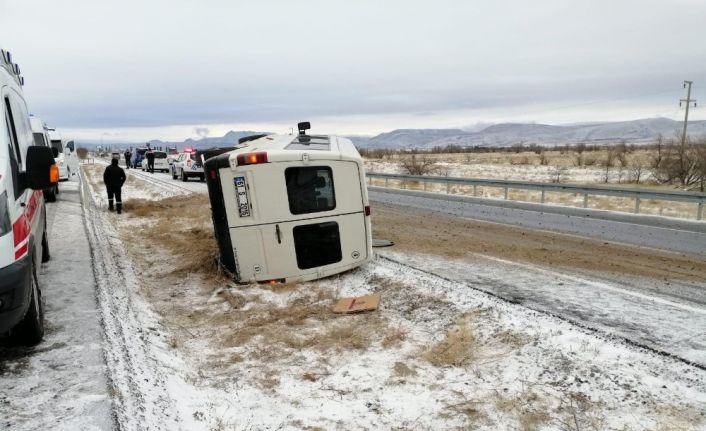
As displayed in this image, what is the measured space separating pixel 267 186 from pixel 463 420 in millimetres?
4294

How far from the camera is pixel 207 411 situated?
3984mm

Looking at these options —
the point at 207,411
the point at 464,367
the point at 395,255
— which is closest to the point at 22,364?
the point at 207,411

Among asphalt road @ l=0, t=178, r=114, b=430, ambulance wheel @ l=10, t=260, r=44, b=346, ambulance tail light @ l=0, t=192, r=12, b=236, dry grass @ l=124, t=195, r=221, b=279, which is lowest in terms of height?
dry grass @ l=124, t=195, r=221, b=279

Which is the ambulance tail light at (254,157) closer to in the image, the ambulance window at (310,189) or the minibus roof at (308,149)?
the minibus roof at (308,149)

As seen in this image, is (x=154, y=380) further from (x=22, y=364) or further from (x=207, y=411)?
(x=22, y=364)

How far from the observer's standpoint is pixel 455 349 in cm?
496

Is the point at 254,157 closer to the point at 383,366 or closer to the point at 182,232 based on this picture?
the point at 383,366

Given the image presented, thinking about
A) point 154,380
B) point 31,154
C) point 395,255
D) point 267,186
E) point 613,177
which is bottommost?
point 613,177

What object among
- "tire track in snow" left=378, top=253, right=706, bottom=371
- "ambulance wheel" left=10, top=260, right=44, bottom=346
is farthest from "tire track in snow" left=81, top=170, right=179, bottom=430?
"tire track in snow" left=378, top=253, right=706, bottom=371

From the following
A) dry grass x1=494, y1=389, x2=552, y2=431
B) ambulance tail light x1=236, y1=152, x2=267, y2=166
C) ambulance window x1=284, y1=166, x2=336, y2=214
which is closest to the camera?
dry grass x1=494, y1=389, x2=552, y2=431

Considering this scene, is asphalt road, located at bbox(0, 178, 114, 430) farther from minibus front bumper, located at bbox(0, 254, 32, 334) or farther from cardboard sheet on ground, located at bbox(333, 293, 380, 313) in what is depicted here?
cardboard sheet on ground, located at bbox(333, 293, 380, 313)

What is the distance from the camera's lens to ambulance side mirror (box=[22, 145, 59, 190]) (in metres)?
4.37

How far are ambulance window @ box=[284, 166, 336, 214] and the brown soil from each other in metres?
2.88

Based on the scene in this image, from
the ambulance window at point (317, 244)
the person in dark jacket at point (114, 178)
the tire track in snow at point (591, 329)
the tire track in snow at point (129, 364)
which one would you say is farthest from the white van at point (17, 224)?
the person in dark jacket at point (114, 178)
